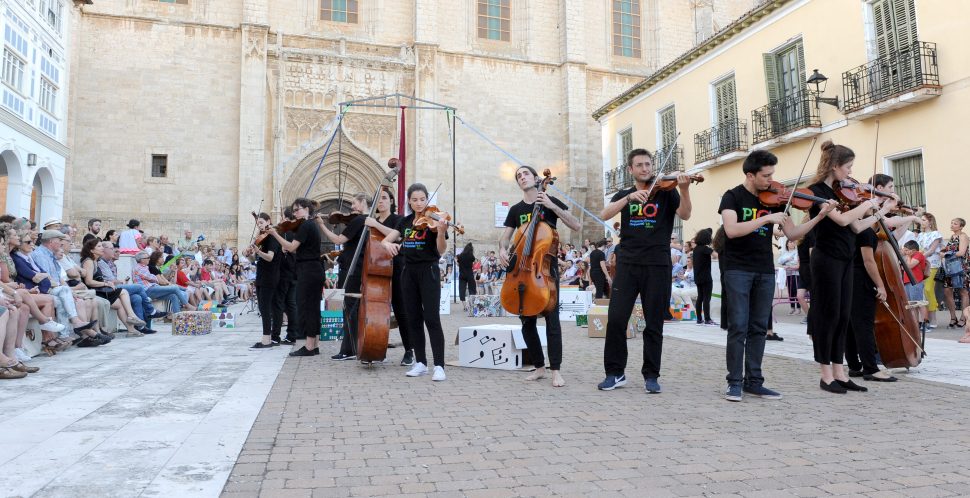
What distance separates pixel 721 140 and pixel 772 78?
217cm

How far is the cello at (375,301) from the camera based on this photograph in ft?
19.4

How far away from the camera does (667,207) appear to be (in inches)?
199

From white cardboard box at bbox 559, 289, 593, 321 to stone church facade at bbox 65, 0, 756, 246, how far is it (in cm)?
928

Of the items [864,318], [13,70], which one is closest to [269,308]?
[864,318]

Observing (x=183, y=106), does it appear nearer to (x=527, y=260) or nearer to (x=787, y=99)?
(x=787, y=99)

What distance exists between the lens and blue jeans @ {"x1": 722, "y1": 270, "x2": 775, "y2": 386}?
4777mm

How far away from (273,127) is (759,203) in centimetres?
2187

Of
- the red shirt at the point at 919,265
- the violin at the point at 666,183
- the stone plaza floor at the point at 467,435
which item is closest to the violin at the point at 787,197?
the violin at the point at 666,183

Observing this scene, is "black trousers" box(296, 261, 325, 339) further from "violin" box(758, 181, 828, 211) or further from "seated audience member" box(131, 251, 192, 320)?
"violin" box(758, 181, 828, 211)

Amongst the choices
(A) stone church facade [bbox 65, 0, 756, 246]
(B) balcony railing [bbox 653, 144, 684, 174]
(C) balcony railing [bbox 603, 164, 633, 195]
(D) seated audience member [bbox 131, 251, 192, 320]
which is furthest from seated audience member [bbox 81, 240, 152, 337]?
(C) balcony railing [bbox 603, 164, 633, 195]

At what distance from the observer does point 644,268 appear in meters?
5.01

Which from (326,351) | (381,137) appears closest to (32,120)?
(381,137)

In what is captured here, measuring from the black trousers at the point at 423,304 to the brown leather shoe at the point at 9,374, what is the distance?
3334 millimetres

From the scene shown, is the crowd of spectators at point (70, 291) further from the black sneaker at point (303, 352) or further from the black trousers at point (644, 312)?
the black trousers at point (644, 312)
